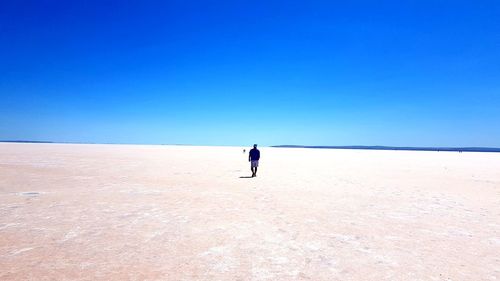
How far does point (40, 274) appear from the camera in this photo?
4500 mm

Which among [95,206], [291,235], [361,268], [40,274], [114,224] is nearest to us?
[40,274]

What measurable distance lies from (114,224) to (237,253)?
3330 millimetres

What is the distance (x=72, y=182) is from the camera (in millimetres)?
13867

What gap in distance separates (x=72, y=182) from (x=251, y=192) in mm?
7911

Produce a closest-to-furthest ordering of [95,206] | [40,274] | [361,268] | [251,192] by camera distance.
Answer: [40,274]
[361,268]
[95,206]
[251,192]

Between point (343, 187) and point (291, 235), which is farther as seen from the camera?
point (343, 187)

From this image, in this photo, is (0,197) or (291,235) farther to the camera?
(0,197)

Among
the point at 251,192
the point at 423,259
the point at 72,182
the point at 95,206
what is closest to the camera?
the point at 423,259

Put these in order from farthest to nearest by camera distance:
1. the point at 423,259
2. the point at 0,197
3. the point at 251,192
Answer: the point at 251,192, the point at 0,197, the point at 423,259

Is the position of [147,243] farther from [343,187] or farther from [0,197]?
[343,187]

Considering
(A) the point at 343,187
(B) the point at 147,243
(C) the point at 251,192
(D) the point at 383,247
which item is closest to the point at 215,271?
(B) the point at 147,243

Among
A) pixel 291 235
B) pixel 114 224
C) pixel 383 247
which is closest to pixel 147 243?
pixel 114 224

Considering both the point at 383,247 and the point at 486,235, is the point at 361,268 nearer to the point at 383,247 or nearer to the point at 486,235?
the point at 383,247

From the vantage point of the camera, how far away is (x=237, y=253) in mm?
5531
